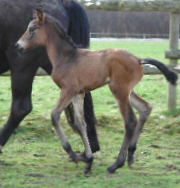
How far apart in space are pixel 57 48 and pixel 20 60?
1.54ft

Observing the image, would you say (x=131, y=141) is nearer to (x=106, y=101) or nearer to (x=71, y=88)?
(x=71, y=88)

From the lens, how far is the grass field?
4258 millimetres

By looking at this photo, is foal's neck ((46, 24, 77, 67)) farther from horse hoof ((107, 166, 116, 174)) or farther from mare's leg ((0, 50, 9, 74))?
horse hoof ((107, 166, 116, 174))

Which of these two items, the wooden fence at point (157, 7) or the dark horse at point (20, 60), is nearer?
→ the dark horse at point (20, 60)

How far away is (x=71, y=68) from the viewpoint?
4543 millimetres

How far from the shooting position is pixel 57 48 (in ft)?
15.4

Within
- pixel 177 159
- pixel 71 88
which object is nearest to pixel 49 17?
pixel 71 88

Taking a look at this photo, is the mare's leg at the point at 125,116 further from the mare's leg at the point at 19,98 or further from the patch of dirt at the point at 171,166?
the mare's leg at the point at 19,98

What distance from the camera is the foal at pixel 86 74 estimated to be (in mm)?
4430

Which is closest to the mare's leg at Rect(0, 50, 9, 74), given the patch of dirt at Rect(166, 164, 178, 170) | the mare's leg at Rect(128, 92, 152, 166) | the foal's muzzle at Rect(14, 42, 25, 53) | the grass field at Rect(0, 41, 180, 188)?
the foal's muzzle at Rect(14, 42, 25, 53)

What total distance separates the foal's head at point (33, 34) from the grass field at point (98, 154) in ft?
3.85

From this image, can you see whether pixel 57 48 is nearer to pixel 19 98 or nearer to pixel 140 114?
pixel 19 98

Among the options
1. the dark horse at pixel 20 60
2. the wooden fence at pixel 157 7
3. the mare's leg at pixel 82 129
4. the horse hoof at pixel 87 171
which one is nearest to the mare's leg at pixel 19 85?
the dark horse at pixel 20 60

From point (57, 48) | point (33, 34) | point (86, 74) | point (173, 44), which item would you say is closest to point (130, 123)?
point (86, 74)
